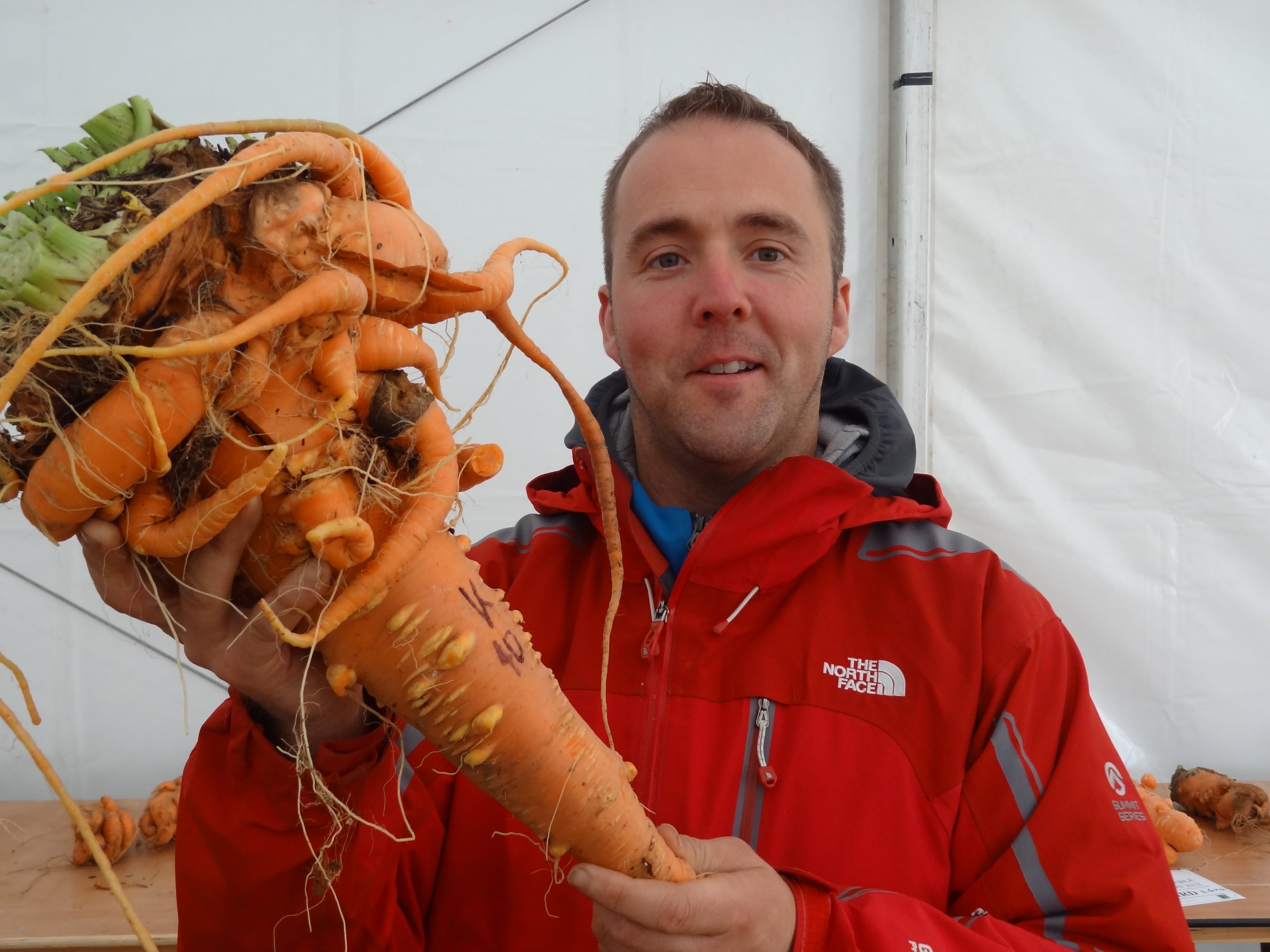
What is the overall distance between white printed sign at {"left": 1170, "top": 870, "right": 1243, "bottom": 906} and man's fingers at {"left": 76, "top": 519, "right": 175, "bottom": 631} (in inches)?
77.6

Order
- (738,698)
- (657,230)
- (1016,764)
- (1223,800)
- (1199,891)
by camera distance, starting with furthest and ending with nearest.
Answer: (1223,800) < (1199,891) < (657,230) < (738,698) < (1016,764)

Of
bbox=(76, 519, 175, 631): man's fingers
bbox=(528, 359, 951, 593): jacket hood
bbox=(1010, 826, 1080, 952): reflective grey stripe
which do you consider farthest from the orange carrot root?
bbox=(1010, 826, 1080, 952): reflective grey stripe

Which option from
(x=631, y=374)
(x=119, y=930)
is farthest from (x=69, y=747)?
(x=631, y=374)

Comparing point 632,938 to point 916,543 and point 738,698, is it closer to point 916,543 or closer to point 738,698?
point 738,698

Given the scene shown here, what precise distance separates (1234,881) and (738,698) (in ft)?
4.97

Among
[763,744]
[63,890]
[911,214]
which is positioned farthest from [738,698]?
[63,890]

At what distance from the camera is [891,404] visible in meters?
1.51

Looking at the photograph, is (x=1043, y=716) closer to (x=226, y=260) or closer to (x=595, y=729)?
(x=595, y=729)

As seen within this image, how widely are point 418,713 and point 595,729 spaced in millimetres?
373

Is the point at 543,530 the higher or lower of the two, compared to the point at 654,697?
higher

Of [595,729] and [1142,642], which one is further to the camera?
[1142,642]

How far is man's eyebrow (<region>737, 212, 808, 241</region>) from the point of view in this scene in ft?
4.36

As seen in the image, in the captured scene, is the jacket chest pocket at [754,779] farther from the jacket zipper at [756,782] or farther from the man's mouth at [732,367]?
the man's mouth at [732,367]

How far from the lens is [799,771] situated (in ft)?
3.91
